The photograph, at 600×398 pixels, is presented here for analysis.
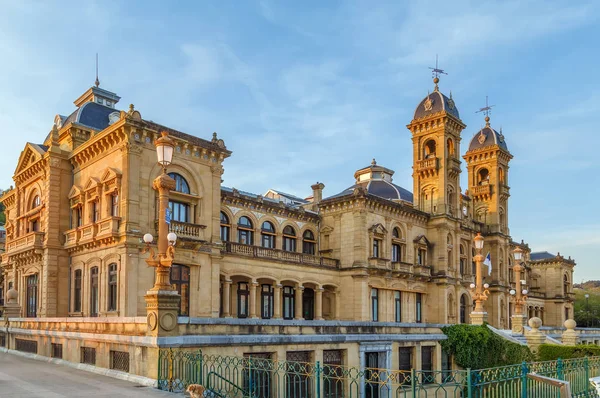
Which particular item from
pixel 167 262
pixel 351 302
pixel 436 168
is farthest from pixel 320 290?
pixel 167 262

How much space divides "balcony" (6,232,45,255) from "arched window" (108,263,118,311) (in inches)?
230

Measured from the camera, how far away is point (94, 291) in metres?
28.6

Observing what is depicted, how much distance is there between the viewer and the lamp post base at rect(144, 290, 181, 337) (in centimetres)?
1529

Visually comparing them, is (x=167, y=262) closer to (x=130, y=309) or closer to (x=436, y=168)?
(x=130, y=309)

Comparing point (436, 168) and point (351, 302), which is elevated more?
point (436, 168)

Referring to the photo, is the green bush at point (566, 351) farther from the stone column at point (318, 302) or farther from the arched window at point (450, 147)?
the arched window at point (450, 147)

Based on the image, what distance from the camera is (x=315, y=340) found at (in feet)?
77.2

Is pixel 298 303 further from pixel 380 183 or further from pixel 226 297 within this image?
pixel 380 183

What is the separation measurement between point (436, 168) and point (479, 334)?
61.2 ft

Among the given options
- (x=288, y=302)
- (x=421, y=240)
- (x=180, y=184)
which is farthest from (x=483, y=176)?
(x=180, y=184)

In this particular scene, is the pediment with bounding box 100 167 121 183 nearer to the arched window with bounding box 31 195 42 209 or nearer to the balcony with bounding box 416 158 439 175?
the arched window with bounding box 31 195 42 209

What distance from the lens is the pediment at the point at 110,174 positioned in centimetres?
2678

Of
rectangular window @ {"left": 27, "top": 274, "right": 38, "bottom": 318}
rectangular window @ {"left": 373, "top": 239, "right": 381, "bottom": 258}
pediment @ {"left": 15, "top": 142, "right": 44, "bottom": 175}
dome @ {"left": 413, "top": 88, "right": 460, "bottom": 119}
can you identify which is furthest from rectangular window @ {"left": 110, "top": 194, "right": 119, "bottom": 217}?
dome @ {"left": 413, "top": 88, "right": 460, "bottom": 119}

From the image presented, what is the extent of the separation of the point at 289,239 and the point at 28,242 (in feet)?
57.6
